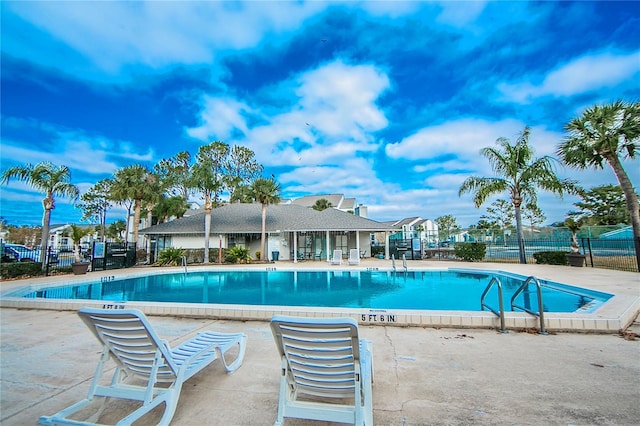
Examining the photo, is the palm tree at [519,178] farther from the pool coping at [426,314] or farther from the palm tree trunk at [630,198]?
the pool coping at [426,314]

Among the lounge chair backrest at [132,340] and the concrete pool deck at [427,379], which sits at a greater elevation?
the lounge chair backrest at [132,340]

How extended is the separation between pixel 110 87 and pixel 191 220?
12.2 m

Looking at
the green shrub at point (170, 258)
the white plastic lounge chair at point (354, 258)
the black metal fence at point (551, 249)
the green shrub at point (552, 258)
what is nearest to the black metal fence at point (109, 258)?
the green shrub at point (170, 258)

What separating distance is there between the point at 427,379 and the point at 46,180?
2053 centimetres

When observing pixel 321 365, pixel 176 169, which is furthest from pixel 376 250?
pixel 176 169

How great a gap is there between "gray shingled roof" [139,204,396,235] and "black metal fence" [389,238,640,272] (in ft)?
8.83

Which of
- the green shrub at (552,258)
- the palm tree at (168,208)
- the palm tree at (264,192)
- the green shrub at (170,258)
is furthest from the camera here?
the palm tree at (168,208)

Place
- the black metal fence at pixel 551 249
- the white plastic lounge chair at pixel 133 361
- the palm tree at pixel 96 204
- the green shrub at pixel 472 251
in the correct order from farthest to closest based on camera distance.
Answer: the palm tree at pixel 96 204
the green shrub at pixel 472 251
the black metal fence at pixel 551 249
the white plastic lounge chair at pixel 133 361

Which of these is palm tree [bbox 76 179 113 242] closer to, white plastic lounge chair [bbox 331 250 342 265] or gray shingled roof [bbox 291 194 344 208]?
gray shingled roof [bbox 291 194 344 208]

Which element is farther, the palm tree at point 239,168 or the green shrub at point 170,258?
the palm tree at point 239,168

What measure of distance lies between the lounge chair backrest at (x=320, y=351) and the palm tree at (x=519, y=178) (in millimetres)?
18094

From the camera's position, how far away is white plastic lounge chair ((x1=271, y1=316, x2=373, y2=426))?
6.45 feet

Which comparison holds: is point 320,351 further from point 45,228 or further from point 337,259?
point 45,228

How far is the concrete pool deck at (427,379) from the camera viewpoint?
7.89ft
